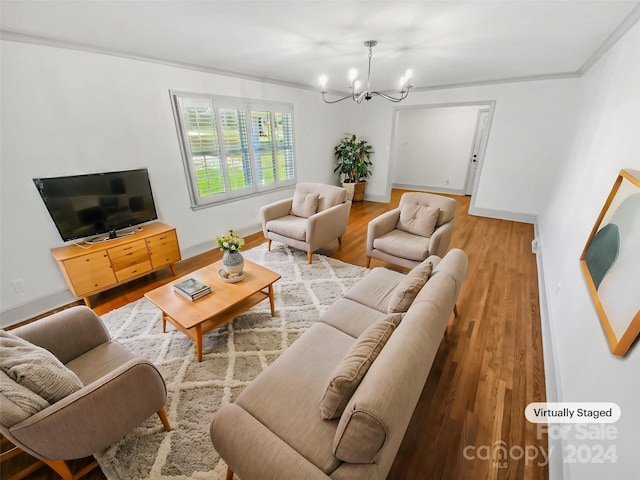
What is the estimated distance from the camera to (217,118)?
11.7ft

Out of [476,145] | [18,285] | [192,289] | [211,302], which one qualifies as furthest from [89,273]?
[476,145]

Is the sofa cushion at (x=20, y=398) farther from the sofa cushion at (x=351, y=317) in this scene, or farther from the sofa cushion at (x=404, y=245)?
the sofa cushion at (x=404, y=245)

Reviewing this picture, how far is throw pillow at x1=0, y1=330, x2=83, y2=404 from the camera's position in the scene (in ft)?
3.26

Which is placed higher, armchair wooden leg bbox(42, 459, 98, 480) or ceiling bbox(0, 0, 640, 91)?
ceiling bbox(0, 0, 640, 91)

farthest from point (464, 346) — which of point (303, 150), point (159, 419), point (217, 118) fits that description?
point (303, 150)

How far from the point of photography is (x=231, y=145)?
3.82m

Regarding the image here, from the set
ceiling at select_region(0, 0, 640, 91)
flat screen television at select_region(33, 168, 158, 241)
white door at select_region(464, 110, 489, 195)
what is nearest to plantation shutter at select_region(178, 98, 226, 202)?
ceiling at select_region(0, 0, 640, 91)

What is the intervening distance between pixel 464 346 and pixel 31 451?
96.7 inches

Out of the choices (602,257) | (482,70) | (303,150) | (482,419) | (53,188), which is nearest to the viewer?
(602,257)

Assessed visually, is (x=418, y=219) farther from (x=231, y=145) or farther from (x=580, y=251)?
(x=231, y=145)

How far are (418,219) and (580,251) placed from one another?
1374 mm

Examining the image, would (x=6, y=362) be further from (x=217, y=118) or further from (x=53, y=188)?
(x=217, y=118)

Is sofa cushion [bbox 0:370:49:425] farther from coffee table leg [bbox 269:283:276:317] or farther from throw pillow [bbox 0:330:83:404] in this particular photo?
coffee table leg [bbox 269:283:276:317]

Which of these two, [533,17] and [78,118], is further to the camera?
[78,118]
